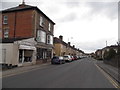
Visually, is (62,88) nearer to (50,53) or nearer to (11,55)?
(11,55)

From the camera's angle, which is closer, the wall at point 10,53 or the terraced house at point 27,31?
the wall at point 10,53

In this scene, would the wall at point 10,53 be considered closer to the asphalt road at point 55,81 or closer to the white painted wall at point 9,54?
the white painted wall at point 9,54

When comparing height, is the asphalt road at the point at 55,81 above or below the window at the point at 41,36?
below

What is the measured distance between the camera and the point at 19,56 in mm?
24141

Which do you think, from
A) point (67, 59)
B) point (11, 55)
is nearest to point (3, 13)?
point (11, 55)

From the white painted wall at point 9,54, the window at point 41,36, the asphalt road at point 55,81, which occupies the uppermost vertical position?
the window at point 41,36

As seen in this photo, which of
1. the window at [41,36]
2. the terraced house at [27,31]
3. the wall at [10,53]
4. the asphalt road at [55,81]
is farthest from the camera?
the window at [41,36]

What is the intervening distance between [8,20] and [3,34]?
2.85 metres

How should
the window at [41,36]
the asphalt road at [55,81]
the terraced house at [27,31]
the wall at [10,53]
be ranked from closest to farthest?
the asphalt road at [55,81]
the wall at [10,53]
the terraced house at [27,31]
the window at [41,36]

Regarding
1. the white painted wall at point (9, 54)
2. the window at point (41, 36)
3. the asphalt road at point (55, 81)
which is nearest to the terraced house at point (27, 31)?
the window at point (41, 36)

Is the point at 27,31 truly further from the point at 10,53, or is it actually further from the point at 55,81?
the point at 55,81

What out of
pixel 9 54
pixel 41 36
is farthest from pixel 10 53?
pixel 41 36

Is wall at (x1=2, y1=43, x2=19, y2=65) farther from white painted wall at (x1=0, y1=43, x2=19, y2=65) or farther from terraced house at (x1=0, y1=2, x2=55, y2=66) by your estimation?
terraced house at (x1=0, y1=2, x2=55, y2=66)

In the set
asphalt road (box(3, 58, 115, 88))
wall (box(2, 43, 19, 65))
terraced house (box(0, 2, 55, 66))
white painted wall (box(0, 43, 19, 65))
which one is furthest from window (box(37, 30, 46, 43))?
asphalt road (box(3, 58, 115, 88))
